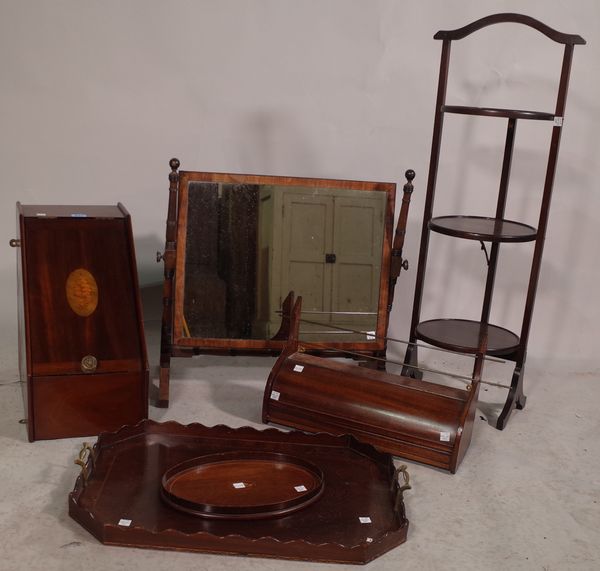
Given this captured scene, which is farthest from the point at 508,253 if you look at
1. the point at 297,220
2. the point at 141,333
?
the point at 141,333

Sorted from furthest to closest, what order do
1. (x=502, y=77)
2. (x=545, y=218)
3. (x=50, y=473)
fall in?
1. (x=502, y=77)
2. (x=545, y=218)
3. (x=50, y=473)

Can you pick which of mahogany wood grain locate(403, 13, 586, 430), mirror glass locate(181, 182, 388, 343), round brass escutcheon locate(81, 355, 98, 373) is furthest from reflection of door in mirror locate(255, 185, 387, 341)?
round brass escutcheon locate(81, 355, 98, 373)

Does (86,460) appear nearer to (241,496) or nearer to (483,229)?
(241,496)

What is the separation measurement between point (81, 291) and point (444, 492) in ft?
4.71

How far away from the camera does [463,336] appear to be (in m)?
3.92

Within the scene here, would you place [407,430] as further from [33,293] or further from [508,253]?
[508,253]

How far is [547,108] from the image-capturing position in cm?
454

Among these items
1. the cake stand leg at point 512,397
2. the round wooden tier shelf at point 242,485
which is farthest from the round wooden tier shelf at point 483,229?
the round wooden tier shelf at point 242,485

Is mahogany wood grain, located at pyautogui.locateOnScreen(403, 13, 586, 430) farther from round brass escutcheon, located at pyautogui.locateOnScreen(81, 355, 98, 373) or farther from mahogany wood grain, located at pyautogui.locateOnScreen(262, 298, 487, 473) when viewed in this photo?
round brass escutcheon, located at pyautogui.locateOnScreen(81, 355, 98, 373)

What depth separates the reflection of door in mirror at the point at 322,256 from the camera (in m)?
3.85

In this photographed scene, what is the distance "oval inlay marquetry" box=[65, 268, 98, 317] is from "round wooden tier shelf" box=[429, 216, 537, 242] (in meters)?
1.37

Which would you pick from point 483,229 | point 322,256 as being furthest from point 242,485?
point 483,229

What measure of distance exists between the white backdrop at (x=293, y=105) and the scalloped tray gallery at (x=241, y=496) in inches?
61.9

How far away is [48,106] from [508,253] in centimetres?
239
